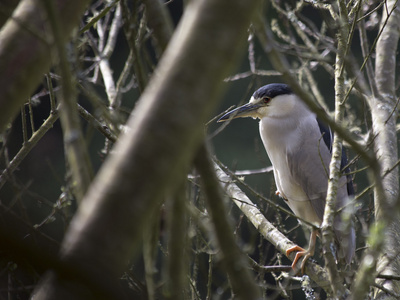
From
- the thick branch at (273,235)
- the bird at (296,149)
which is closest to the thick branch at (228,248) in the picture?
the thick branch at (273,235)

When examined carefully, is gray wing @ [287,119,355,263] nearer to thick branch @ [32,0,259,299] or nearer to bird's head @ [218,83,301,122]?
bird's head @ [218,83,301,122]

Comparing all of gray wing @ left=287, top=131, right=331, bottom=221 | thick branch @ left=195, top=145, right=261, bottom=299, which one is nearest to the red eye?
gray wing @ left=287, top=131, right=331, bottom=221

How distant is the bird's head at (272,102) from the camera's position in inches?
124

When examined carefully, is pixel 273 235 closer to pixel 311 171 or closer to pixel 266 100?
pixel 311 171

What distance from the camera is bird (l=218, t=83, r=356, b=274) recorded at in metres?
2.98

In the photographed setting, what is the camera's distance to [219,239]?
0.88m

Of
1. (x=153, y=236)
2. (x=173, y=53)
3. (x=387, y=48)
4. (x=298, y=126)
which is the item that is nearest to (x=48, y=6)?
(x=173, y=53)

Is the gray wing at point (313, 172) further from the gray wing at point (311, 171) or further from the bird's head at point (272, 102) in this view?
the bird's head at point (272, 102)

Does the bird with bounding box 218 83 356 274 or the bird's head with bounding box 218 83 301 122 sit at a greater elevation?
the bird's head with bounding box 218 83 301 122

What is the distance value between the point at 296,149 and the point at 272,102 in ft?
1.13

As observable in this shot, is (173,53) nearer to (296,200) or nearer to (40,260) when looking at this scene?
(40,260)

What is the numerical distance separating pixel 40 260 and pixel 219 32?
39 cm

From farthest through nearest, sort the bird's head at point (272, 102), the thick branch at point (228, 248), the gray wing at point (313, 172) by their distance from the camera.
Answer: the bird's head at point (272, 102) → the gray wing at point (313, 172) → the thick branch at point (228, 248)

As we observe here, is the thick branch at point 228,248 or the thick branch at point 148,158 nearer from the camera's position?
the thick branch at point 148,158
